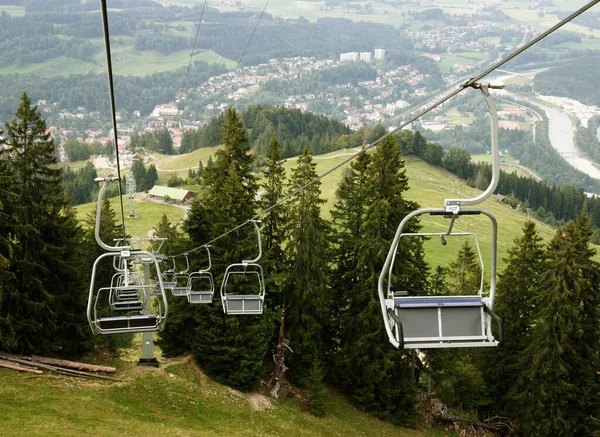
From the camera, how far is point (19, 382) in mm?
23203

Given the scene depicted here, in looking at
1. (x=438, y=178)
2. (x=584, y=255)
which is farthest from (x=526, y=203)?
(x=584, y=255)

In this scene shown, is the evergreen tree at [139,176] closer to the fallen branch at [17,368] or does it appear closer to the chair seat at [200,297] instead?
the fallen branch at [17,368]

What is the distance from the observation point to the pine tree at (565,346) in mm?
28891

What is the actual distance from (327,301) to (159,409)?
9.95 meters

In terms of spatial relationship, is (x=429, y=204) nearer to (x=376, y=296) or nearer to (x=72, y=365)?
(x=376, y=296)

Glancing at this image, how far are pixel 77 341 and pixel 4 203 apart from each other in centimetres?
673

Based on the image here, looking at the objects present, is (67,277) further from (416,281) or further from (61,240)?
(416,281)

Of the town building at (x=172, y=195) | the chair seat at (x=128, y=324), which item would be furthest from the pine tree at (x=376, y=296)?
the town building at (x=172, y=195)

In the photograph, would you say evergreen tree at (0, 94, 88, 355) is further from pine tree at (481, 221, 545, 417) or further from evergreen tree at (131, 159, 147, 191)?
evergreen tree at (131, 159, 147, 191)

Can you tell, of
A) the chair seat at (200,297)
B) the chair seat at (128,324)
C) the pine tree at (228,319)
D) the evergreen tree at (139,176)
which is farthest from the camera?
the evergreen tree at (139,176)

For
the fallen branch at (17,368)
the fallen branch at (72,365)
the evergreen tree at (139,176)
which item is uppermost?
the fallen branch at (17,368)

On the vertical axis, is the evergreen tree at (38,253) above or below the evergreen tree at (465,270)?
above

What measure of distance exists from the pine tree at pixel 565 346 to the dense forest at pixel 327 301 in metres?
0.07

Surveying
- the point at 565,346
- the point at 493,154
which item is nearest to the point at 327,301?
the point at 565,346
